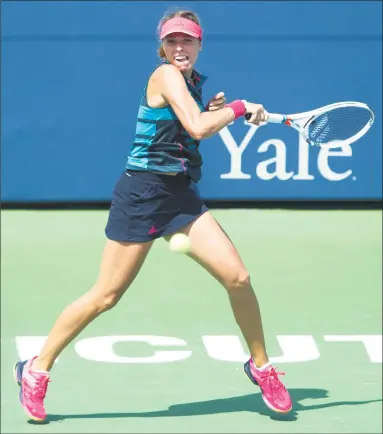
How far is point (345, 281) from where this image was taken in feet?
26.7

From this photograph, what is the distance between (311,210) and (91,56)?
84.1 inches

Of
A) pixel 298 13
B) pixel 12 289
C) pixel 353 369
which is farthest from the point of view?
pixel 298 13

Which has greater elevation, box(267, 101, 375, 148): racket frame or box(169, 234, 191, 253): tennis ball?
box(267, 101, 375, 148): racket frame

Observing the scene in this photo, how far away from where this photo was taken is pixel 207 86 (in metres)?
9.66

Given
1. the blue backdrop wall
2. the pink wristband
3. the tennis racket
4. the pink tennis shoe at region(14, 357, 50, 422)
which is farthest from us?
the blue backdrop wall

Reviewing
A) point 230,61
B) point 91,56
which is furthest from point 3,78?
point 230,61

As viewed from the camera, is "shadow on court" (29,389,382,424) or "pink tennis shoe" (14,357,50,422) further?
"shadow on court" (29,389,382,424)

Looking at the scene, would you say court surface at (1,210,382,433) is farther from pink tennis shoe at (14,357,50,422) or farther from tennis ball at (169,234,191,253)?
tennis ball at (169,234,191,253)

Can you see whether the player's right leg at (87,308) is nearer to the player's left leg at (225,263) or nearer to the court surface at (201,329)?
the court surface at (201,329)

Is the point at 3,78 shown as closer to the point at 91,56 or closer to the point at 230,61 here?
the point at 91,56

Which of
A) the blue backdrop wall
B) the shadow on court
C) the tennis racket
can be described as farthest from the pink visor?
the blue backdrop wall

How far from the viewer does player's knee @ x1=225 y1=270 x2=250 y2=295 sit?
558 centimetres

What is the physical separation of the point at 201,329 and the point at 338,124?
1.80 metres

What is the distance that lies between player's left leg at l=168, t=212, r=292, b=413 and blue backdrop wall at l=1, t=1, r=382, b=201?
13.4 ft
